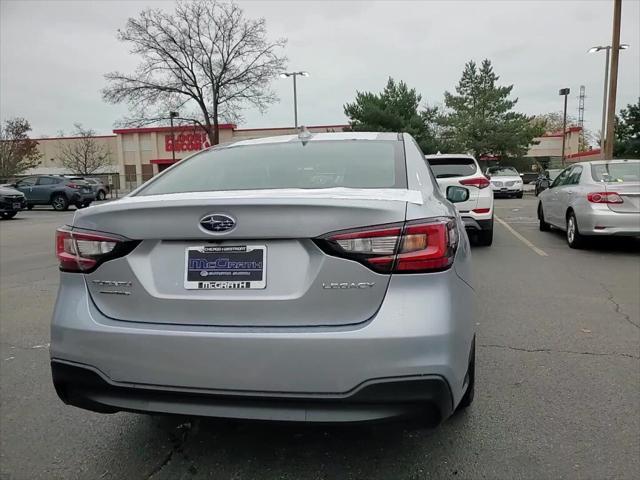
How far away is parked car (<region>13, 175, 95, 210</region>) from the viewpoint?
2542cm

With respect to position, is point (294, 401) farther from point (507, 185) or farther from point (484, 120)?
point (484, 120)

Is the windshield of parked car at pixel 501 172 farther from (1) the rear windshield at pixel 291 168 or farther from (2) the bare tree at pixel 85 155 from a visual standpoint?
(2) the bare tree at pixel 85 155

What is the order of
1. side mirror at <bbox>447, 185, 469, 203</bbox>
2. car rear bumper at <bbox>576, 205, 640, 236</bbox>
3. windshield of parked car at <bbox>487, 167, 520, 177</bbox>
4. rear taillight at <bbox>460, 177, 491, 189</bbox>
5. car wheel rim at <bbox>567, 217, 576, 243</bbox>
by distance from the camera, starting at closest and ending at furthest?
side mirror at <bbox>447, 185, 469, 203</bbox> → car rear bumper at <bbox>576, 205, 640, 236</bbox> → rear taillight at <bbox>460, 177, 491, 189</bbox> → car wheel rim at <bbox>567, 217, 576, 243</bbox> → windshield of parked car at <bbox>487, 167, 520, 177</bbox>

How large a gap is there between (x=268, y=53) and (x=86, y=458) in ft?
130

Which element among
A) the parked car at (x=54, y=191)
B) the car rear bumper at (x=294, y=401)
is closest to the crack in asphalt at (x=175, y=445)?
the car rear bumper at (x=294, y=401)

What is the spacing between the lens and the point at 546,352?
Result: 161 inches

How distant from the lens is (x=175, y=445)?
110 inches

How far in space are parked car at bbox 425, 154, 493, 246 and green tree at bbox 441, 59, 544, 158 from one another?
3628 centimetres

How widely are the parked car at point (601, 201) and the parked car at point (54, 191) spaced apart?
72.7 feet

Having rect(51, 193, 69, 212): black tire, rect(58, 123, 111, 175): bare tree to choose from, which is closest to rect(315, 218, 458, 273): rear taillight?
rect(51, 193, 69, 212): black tire

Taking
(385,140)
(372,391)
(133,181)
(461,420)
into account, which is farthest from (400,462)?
(133,181)

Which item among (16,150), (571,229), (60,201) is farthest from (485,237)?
(16,150)

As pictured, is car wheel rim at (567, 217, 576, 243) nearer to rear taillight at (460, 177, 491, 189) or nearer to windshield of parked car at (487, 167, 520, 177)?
rear taillight at (460, 177, 491, 189)

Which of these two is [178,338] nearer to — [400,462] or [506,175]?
[400,462]
